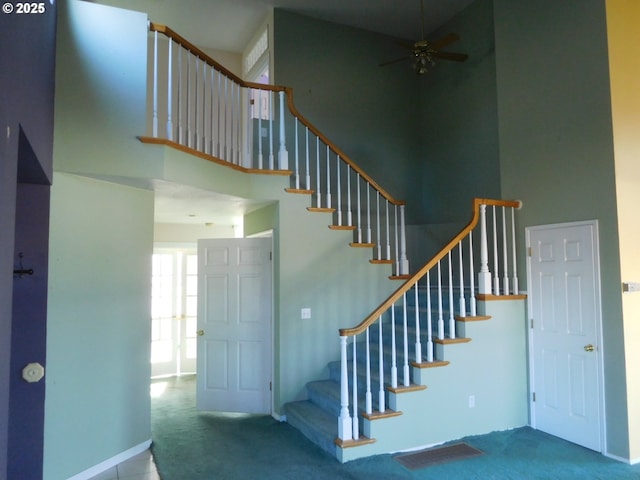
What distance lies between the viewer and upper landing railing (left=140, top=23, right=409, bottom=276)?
3809mm

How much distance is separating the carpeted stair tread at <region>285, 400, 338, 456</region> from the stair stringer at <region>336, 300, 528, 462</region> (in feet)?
0.64

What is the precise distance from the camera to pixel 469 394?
13.4 feet

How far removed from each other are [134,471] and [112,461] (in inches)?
10.0

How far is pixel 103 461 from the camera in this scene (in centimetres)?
356

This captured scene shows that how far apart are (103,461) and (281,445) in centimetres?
152

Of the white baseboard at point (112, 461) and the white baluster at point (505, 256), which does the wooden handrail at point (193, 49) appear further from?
the white baseboard at point (112, 461)

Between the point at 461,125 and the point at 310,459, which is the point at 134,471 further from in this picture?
the point at 461,125

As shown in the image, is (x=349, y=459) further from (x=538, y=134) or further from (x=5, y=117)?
(x=538, y=134)

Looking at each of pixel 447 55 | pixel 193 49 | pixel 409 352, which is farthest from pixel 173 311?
pixel 447 55

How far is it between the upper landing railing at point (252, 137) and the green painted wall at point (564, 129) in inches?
60.4

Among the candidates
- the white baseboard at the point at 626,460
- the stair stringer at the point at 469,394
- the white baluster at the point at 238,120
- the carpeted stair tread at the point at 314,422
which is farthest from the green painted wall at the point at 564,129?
the white baluster at the point at 238,120

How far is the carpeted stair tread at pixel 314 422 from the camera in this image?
12.3 feet

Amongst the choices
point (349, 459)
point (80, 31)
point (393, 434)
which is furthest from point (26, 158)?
point (393, 434)

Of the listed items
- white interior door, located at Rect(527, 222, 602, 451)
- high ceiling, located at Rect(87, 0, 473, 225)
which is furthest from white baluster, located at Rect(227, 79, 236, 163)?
white interior door, located at Rect(527, 222, 602, 451)
